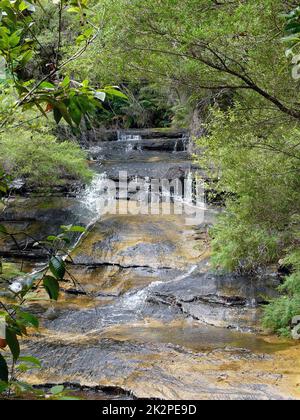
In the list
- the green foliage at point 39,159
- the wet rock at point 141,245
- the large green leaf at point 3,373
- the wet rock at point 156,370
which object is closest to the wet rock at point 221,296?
the wet rock at point 141,245

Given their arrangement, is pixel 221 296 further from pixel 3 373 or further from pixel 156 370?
pixel 3 373

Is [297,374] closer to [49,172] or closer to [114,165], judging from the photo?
[49,172]

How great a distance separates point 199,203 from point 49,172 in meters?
4.48

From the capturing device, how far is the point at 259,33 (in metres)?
4.19

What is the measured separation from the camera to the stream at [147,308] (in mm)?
4688

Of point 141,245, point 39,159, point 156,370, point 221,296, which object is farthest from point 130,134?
point 156,370

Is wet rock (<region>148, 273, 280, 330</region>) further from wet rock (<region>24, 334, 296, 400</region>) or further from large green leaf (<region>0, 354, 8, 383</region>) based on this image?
large green leaf (<region>0, 354, 8, 383</region>)

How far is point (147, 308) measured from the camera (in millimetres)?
7590

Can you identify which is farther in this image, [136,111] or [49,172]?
[136,111]

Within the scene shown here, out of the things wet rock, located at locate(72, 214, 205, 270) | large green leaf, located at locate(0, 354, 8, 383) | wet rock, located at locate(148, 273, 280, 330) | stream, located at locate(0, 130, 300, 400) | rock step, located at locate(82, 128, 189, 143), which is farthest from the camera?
rock step, located at locate(82, 128, 189, 143)

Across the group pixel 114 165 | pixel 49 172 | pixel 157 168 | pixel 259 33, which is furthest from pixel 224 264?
pixel 114 165

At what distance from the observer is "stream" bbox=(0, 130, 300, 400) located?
4.69 meters

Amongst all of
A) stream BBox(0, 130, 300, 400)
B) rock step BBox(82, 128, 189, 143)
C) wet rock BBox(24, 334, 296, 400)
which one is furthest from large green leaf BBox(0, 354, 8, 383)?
rock step BBox(82, 128, 189, 143)

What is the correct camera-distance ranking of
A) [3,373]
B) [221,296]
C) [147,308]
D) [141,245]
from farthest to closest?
[141,245]
[221,296]
[147,308]
[3,373]
